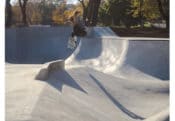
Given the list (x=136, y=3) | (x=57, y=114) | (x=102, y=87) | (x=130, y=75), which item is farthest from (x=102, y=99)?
(x=136, y=3)

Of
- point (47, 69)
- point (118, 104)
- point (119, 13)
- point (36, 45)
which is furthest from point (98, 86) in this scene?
point (119, 13)

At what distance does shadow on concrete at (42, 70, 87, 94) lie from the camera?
7713 mm

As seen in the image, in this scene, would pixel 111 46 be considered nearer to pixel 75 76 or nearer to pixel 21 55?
pixel 75 76

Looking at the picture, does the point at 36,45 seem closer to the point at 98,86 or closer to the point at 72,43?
the point at 72,43

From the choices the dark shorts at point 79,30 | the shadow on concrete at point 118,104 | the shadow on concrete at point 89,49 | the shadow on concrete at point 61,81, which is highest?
the dark shorts at point 79,30

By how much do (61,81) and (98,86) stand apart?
47.0 inches

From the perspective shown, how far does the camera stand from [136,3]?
113 feet

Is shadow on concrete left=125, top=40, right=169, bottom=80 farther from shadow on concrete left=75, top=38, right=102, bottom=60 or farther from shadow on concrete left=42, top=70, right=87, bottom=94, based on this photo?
shadow on concrete left=42, top=70, right=87, bottom=94

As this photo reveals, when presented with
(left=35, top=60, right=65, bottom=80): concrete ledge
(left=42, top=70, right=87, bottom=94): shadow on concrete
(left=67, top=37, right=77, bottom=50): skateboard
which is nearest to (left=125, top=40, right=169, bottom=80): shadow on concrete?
(left=35, top=60, right=65, bottom=80): concrete ledge

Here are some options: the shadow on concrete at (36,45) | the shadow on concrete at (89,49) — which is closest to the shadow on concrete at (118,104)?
the shadow on concrete at (89,49)

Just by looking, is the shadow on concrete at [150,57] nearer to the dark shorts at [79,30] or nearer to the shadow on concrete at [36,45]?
the dark shorts at [79,30]

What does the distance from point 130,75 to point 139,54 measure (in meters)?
1.39

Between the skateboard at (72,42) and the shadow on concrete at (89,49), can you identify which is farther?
the skateboard at (72,42)

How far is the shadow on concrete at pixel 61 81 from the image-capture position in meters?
7.71
